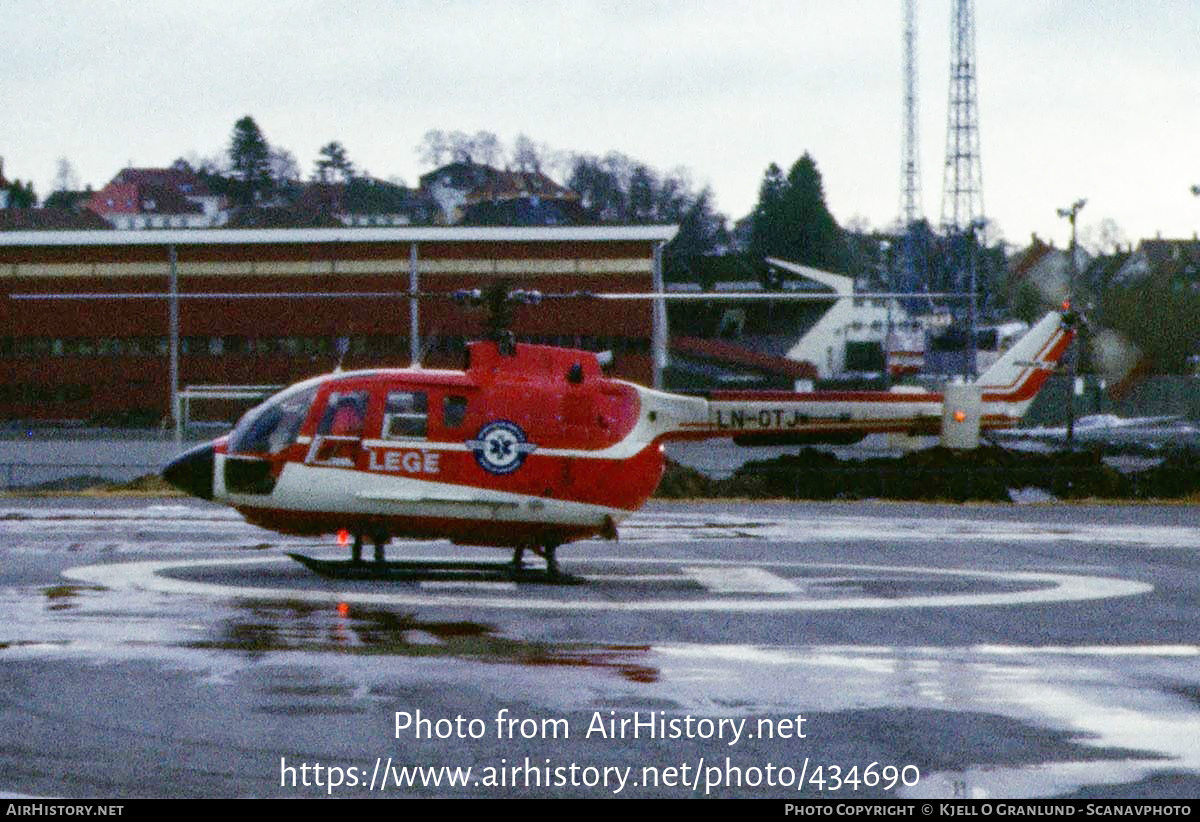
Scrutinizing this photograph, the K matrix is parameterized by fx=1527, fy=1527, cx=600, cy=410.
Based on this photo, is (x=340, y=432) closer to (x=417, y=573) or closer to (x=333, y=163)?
(x=417, y=573)

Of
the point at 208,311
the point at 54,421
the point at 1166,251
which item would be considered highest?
the point at 1166,251

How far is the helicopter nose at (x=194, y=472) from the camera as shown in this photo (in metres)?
17.8

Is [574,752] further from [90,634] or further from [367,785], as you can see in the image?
[90,634]

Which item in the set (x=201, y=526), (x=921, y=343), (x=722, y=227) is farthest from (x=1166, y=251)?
(x=201, y=526)

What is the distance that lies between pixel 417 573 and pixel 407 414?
186 centimetres

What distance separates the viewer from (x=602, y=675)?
39.8 feet

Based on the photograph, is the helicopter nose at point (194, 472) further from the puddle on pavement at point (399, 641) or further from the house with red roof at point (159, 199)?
the house with red roof at point (159, 199)

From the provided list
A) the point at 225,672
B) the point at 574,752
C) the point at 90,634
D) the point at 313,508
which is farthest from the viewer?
the point at 313,508

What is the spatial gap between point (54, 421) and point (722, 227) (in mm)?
103317

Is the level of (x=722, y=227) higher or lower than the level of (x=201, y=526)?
higher

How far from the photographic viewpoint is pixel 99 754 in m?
9.41

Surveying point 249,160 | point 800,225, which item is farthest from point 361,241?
point 249,160

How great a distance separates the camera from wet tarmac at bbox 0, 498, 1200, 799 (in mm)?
9141

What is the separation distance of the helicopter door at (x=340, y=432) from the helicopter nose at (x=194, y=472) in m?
1.23
